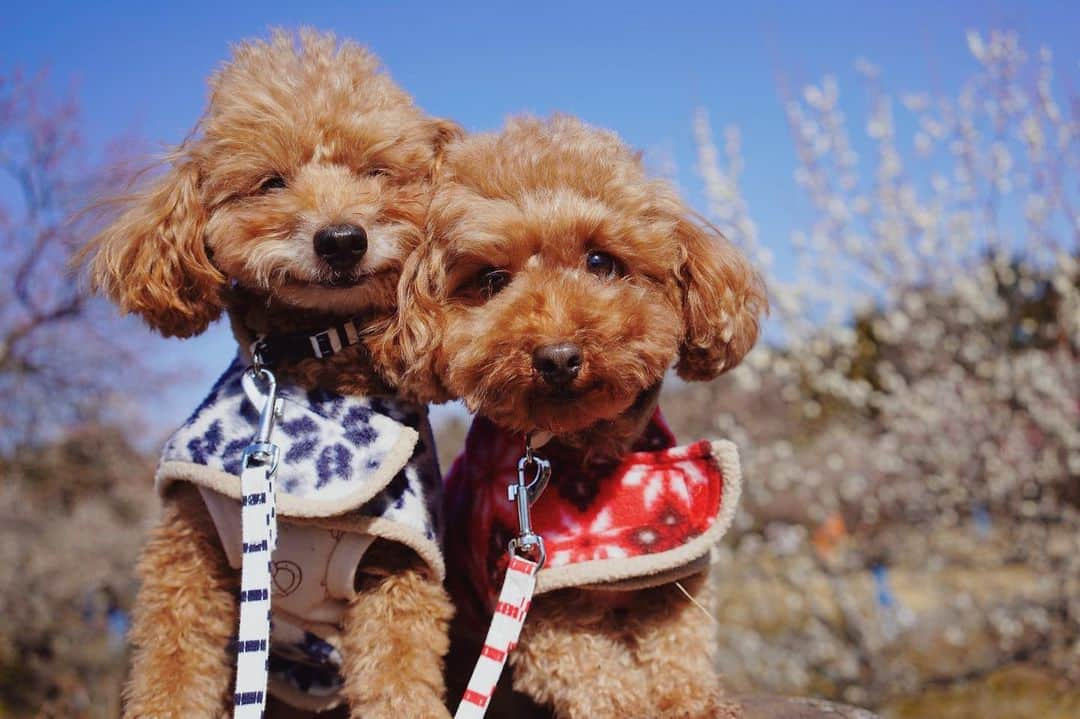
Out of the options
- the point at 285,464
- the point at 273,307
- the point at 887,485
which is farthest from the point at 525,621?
the point at 887,485

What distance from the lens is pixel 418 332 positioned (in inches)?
72.4

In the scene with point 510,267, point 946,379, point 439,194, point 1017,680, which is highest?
point 946,379

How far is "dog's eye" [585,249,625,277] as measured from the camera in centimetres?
195

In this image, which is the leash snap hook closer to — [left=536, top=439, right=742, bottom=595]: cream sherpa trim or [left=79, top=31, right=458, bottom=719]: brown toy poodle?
[left=79, top=31, right=458, bottom=719]: brown toy poodle

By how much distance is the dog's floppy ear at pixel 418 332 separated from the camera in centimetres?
185

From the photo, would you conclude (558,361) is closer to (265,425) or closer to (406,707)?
(265,425)

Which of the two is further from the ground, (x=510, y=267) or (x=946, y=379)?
(x=946, y=379)

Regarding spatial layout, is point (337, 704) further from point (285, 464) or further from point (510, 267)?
point (510, 267)

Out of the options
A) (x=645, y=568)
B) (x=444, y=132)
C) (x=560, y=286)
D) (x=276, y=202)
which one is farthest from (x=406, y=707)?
(x=444, y=132)

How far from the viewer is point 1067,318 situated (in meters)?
6.65

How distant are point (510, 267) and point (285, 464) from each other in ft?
2.13

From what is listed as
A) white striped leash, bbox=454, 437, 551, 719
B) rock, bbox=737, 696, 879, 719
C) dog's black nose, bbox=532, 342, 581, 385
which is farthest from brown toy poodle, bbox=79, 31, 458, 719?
rock, bbox=737, 696, 879, 719

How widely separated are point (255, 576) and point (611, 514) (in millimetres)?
759

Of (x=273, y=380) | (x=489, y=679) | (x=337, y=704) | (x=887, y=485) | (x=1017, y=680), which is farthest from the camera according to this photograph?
(x=887, y=485)
